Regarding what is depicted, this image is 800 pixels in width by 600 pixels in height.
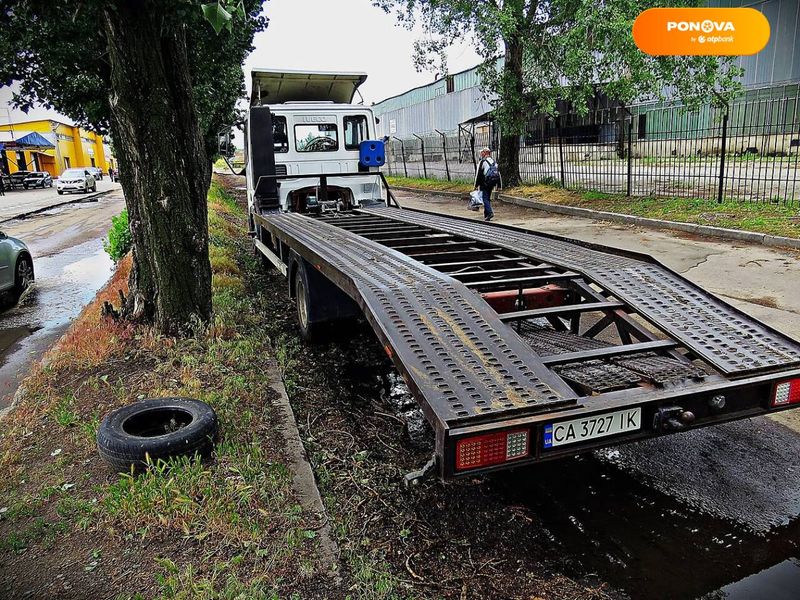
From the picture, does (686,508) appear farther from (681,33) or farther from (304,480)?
(681,33)

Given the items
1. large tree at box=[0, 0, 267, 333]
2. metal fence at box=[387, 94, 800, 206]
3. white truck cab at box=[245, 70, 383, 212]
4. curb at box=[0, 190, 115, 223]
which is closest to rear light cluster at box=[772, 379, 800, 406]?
large tree at box=[0, 0, 267, 333]

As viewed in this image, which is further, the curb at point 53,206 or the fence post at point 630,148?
the curb at point 53,206

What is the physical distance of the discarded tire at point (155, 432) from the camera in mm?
3389

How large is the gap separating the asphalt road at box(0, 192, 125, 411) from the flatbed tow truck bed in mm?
3940

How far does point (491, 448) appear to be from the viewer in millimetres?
2588

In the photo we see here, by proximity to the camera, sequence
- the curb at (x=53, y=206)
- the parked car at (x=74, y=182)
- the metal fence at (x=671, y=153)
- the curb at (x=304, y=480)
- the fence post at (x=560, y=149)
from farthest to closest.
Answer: the parked car at (x=74, y=182) < the curb at (x=53, y=206) < the fence post at (x=560, y=149) < the metal fence at (x=671, y=153) < the curb at (x=304, y=480)

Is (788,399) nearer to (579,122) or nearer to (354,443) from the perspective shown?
(354,443)

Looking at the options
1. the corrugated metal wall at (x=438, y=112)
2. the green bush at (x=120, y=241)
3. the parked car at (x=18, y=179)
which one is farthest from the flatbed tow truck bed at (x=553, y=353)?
the parked car at (x=18, y=179)

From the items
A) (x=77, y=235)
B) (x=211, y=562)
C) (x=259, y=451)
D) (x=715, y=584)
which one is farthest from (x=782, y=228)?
(x=77, y=235)

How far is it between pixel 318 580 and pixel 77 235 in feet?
57.7

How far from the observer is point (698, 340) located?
11.3 ft

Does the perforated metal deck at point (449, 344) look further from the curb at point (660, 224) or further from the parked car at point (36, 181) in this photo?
the parked car at point (36, 181)

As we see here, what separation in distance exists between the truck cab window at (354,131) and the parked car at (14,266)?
17.5 feet

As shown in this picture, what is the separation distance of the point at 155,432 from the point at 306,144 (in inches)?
263
